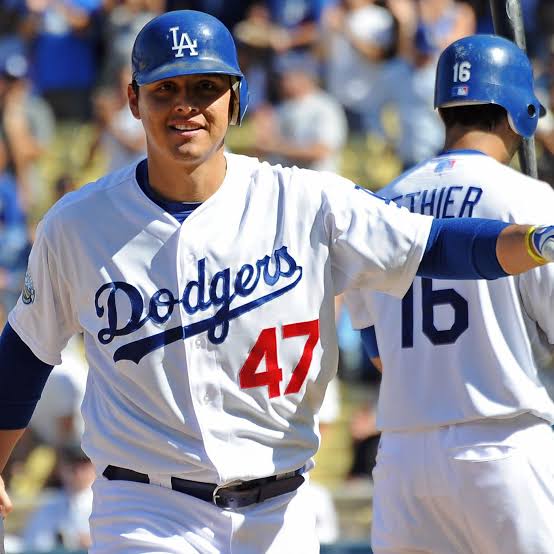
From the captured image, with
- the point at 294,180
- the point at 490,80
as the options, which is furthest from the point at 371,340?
the point at 294,180

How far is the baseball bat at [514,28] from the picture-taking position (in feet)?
16.8

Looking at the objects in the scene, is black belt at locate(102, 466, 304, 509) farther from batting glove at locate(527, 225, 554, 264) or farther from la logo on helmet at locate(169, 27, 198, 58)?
la logo on helmet at locate(169, 27, 198, 58)

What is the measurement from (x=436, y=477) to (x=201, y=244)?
1.23 m

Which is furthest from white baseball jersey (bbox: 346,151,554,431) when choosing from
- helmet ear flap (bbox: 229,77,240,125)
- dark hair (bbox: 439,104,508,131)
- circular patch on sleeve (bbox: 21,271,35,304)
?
circular patch on sleeve (bbox: 21,271,35,304)

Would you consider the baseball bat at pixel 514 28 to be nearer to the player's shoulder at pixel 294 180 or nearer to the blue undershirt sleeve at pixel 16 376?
the player's shoulder at pixel 294 180

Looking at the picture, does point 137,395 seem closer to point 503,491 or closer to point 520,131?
point 503,491

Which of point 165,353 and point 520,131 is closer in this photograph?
point 165,353

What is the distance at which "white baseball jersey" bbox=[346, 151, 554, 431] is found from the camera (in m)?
4.32

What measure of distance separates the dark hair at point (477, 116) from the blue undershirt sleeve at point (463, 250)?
1093mm

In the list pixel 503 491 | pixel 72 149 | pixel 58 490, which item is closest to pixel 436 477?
pixel 503 491

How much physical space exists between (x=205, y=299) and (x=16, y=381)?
25.5 inches

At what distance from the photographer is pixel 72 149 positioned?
1205cm

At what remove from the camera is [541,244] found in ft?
11.0

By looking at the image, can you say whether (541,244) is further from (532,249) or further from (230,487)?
(230,487)
